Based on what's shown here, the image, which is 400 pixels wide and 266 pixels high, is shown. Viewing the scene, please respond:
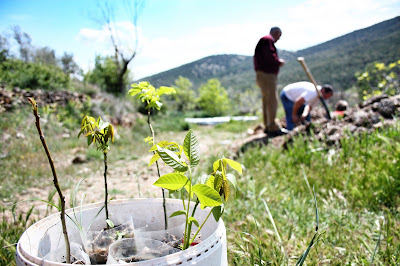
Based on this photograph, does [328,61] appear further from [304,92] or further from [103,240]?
[103,240]

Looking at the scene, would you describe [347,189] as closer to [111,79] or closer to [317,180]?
[317,180]

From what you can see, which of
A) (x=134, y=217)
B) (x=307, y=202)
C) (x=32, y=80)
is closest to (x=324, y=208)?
(x=307, y=202)

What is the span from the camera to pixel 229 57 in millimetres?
28453

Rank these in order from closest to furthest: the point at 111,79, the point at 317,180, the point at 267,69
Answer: the point at 317,180
the point at 267,69
the point at 111,79

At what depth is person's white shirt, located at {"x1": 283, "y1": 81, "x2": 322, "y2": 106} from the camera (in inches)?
180

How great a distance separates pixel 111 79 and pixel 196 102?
4973 mm

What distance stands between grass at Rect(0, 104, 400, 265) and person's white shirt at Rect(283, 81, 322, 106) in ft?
4.07

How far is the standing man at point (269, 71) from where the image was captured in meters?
4.23

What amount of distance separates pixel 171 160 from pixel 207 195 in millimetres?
112

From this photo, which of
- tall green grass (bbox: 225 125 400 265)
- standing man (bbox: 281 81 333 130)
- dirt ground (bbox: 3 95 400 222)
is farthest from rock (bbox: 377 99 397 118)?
standing man (bbox: 281 81 333 130)

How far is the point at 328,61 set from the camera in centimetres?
1814

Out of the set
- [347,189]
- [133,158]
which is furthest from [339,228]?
[133,158]

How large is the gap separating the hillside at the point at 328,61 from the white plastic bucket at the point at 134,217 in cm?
931

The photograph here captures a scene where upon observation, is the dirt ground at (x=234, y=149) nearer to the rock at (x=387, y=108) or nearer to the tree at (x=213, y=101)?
the rock at (x=387, y=108)
